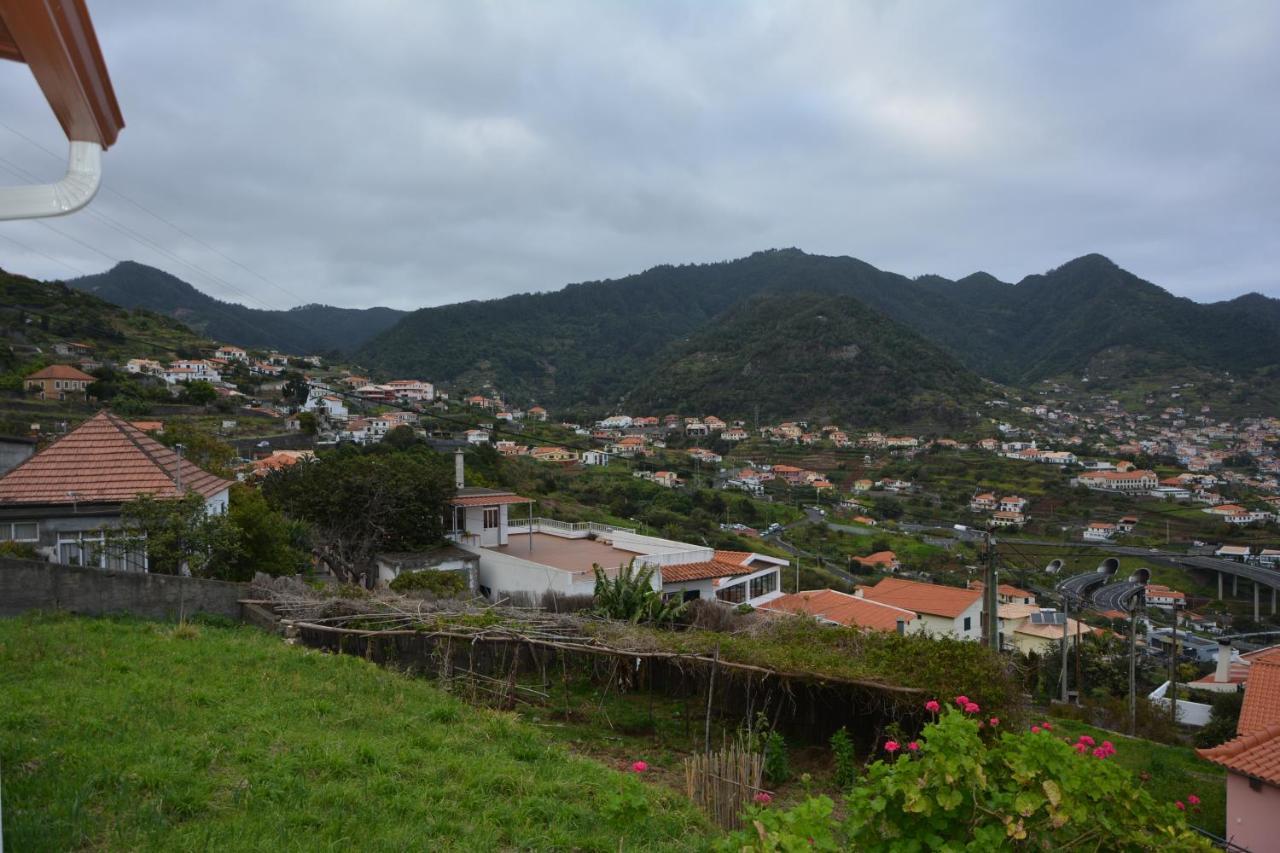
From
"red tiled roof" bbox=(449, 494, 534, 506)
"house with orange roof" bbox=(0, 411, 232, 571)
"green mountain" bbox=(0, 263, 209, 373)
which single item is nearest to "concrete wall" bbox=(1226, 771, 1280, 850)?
"red tiled roof" bbox=(449, 494, 534, 506)

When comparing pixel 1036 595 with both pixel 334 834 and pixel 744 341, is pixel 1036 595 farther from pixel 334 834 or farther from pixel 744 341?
pixel 744 341

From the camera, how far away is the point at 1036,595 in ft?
133

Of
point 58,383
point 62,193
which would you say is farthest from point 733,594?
point 58,383

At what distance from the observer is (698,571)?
711 inches

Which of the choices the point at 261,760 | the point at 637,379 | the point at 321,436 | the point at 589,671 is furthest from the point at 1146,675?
the point at 637,379

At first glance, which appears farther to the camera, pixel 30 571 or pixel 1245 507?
pixel 1245 507

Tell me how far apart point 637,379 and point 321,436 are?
7091 cm

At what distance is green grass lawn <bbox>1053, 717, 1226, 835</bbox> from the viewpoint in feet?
36.1

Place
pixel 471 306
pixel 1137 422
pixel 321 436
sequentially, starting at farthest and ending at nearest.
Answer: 1. pixel 471 306
2. pixel 1137 422
3. pixel 321 436

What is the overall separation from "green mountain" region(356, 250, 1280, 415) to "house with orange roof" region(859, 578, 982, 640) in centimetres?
8216

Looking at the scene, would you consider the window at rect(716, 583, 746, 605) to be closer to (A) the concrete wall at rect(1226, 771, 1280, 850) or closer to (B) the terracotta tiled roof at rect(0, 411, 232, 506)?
(A) the concrete wall at rect(1226, 771, 1280, 850)

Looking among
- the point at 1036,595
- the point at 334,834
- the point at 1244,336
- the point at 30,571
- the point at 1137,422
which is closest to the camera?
the point at 334,834

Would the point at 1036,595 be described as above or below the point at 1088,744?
below

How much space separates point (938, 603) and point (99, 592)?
23.9 metres
